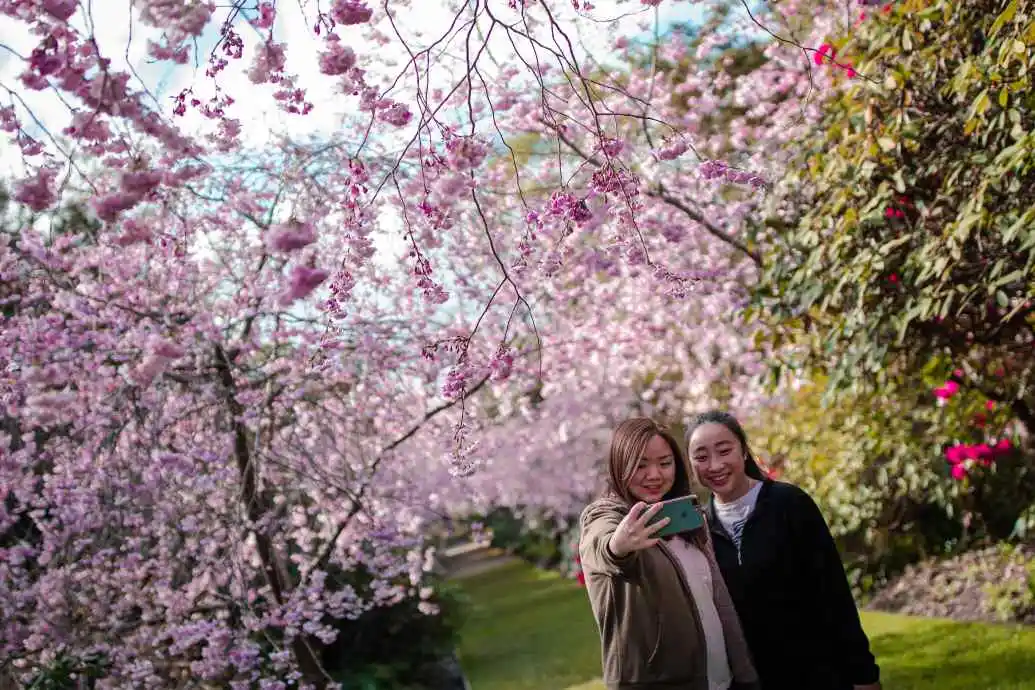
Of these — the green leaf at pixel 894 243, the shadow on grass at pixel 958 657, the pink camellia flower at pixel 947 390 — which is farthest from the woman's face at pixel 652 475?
the pink camellia flower at pixel 947 390

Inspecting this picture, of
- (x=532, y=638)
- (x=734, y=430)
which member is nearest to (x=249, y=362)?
(x=734, y=430)

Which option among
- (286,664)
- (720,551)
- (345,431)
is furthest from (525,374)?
(720,551)

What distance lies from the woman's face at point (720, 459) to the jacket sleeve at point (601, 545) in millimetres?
441

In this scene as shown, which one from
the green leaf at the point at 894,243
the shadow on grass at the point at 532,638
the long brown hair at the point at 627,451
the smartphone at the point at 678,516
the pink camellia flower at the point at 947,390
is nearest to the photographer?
the smartphone at the point at 678,516

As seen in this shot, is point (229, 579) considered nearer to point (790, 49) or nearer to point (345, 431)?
point (345, 431)

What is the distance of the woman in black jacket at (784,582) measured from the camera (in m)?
2.61

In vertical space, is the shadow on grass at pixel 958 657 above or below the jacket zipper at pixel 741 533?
below

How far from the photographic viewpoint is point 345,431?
20.0 ft

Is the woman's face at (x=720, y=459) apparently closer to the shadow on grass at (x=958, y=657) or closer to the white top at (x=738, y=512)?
the white top at (x=738, y=512)

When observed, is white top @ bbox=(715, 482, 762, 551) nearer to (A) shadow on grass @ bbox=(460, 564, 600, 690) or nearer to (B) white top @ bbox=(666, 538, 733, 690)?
(B) white top @ bbox=(666, 538, 733, 690)

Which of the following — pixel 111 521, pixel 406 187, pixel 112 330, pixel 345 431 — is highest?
pixel 406 187

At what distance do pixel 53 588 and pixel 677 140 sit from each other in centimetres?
346

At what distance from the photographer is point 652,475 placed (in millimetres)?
2586

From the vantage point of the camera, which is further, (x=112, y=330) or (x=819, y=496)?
(x=819, y=496)
